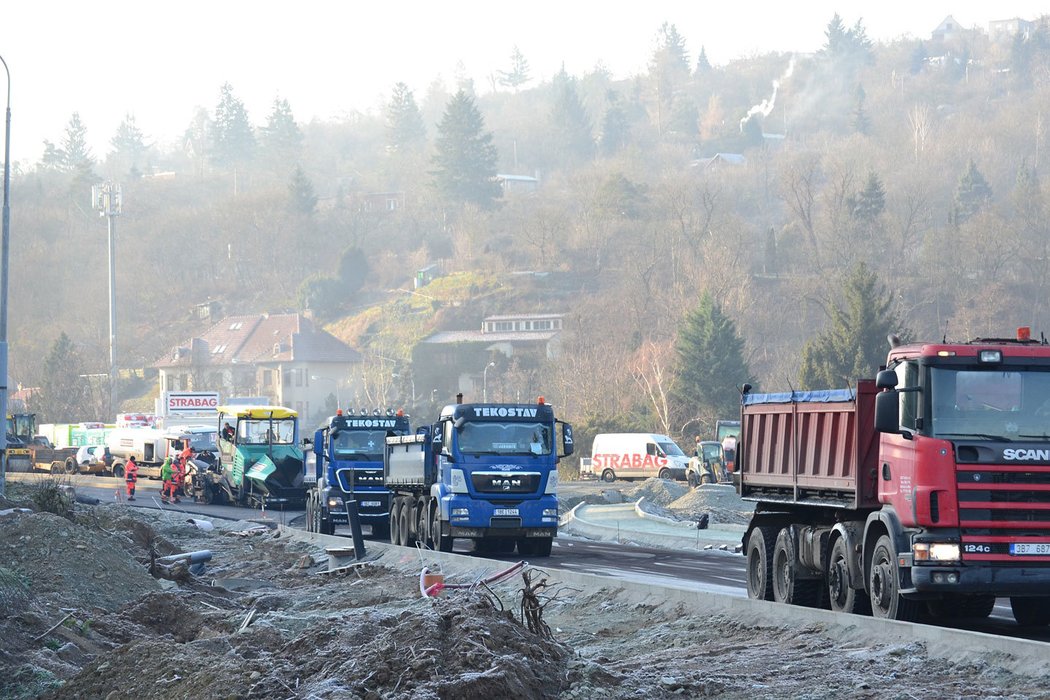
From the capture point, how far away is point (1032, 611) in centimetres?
1550

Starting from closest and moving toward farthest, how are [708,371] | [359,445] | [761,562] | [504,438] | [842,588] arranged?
1. [842,588]
2. [761,562]
3. [504,438]
4. [359,445]
5. [708,371]

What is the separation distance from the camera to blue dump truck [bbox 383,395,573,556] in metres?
26.6

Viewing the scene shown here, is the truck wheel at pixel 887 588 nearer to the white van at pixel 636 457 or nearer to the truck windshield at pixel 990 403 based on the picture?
the truck windshield at pixel 990 403

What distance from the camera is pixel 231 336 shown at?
140 meters

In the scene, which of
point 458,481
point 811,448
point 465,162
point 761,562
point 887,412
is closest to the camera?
point 887,412

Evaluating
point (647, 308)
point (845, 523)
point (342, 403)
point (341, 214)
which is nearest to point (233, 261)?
point (341, 214)

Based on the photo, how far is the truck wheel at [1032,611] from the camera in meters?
15.4

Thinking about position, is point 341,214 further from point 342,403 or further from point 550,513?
point 550,513

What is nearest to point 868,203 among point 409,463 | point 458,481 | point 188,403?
point 188,403

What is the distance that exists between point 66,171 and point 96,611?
188266 mm

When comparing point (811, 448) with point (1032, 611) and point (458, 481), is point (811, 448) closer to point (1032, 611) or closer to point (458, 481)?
point (1032, 611)

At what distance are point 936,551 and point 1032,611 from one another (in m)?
3.07

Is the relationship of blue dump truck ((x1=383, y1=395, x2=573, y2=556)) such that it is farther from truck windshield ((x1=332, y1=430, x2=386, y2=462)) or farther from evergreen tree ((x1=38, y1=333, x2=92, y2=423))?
evergreen tree ((x1=38, y1=333, x2=92, y2=423))

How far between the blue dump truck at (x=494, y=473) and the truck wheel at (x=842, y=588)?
10.9m
